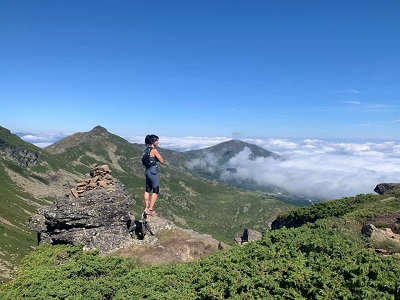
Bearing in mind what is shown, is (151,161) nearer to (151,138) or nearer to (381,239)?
(151,138)

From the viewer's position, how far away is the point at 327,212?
2028 inches

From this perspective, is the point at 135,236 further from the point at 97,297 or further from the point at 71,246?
the point at 97,297

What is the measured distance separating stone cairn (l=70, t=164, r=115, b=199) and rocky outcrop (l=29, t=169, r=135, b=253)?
2.13 feet

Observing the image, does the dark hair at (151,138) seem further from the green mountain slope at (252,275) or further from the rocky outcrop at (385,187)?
the rocky outcrop at (385,187)

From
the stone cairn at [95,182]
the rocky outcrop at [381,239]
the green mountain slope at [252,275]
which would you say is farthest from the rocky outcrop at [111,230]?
the rocky outcrop at [381,239]

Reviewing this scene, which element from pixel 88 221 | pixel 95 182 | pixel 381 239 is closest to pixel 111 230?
pixel 88 221

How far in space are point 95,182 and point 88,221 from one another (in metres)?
5.35

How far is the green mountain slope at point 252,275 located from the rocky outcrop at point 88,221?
4.04 m

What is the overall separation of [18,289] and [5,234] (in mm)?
123313

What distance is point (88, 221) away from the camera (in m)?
29.4

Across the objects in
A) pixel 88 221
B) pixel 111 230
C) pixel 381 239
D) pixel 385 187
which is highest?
pixel 385 187

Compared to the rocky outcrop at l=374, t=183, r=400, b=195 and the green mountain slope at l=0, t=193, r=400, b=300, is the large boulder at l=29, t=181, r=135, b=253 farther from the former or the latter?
the rocky outcrop at l=374, t=183, r=400, b=195

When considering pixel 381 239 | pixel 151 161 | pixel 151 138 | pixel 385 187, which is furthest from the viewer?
pixel 385 187

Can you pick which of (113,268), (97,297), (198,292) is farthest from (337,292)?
(113,268)
